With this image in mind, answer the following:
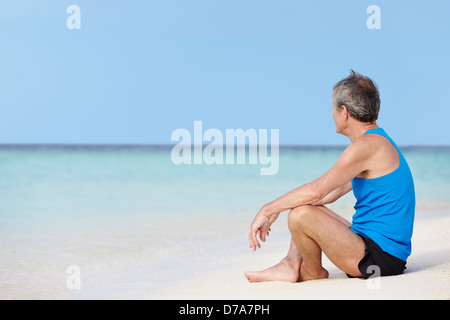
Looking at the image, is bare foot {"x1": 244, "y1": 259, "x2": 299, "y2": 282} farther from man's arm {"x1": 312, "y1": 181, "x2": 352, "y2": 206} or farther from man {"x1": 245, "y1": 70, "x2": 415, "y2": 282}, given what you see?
man's arm {"x1": 312, "y1": 181, "x2": 352, "y2": 206}

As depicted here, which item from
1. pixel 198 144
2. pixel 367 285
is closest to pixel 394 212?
pixel 367 285

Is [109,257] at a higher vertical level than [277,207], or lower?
lower

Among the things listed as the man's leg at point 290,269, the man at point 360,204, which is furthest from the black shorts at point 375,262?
the man's leg at point 290,269

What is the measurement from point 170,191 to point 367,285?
8.64 metres

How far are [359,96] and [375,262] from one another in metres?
0.83

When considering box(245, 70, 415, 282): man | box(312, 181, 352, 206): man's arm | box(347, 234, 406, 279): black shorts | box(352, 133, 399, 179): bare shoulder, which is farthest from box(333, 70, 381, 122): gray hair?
box(347, 234, 406, 279): black shorts

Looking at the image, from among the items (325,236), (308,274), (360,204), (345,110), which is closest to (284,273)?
(308,274)

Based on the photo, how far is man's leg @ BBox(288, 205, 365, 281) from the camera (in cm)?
267

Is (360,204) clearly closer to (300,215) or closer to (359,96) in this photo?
(300,215)

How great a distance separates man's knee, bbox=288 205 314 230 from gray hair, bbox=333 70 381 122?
0.54 meters

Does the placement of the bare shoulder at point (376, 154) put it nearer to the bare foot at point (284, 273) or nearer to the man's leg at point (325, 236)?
the man's leg at point (325, 236)

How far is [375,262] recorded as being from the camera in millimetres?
2754
